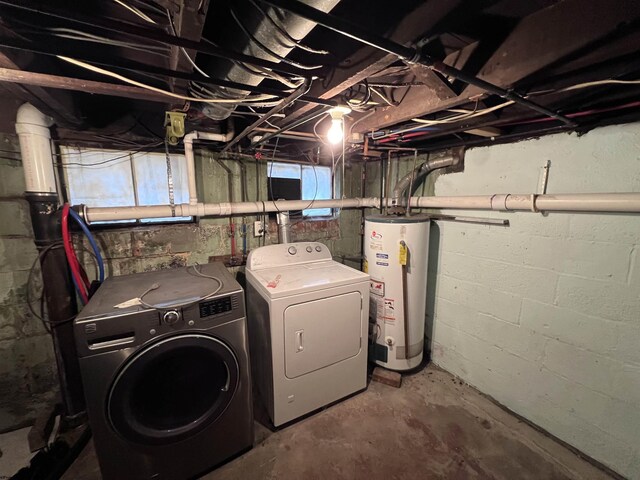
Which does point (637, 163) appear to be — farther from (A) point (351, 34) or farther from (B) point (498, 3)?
(A) point (351, 34)

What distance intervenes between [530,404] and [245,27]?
2650mm

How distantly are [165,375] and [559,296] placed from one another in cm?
237

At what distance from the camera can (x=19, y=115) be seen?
141 centimetres

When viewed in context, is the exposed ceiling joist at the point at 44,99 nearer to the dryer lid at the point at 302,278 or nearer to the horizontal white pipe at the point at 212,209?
the horizontal white pipe at the point at 212,209

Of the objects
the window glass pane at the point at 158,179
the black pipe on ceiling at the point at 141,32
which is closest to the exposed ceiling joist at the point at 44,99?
the black pipe on ceiling at the point at 141,32

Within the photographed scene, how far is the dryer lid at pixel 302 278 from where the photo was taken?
169cm

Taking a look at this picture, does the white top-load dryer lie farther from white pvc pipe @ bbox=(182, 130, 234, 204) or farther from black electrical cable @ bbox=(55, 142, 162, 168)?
black electrical cable @ bbox=(55, 142, 162, 168)

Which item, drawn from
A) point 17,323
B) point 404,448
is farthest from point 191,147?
point 404,448

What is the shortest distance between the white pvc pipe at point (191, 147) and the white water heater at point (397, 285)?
130 centimetres

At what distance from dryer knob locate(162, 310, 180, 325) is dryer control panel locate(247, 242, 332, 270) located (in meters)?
0.81

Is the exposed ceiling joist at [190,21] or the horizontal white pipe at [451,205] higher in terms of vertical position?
the exposed ceiling joist at [190,21]

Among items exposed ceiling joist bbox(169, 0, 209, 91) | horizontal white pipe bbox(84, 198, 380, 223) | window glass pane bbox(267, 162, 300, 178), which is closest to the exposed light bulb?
exposed ceiling joist bbox(169, 0, 209, 91)

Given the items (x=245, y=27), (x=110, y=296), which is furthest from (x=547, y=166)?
(x=110, y=296)

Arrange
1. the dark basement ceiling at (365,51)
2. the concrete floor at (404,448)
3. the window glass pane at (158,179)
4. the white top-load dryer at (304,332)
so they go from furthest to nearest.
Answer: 1. the window glass pane at (158,179)
2. the white top-load dryer at (304,332)
3. the concrete floor at (404,448)
4. the dark basement ceiling at (365,51)
